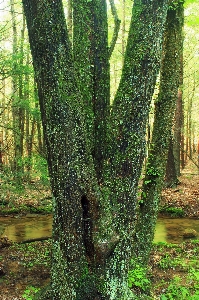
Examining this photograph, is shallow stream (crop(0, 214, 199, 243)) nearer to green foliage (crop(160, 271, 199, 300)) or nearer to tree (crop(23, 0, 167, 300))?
green foliage (crop(160, 271, 199, 300))

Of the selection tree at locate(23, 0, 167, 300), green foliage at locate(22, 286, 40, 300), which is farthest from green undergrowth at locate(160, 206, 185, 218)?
tree at locate(23, 0, 167, 300)

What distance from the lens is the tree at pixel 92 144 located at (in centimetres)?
378

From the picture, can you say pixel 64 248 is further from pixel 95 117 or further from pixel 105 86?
pixel 105 86

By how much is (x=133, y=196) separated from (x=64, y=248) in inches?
42.0

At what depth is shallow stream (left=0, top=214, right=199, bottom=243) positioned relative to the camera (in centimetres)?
1089

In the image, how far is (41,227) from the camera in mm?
12312

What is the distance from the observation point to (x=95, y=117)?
170 inches

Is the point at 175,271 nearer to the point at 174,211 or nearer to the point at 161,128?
the point at 161,128

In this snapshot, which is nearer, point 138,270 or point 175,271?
point 138,270

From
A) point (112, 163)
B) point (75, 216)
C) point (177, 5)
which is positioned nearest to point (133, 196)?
point (112, 163)

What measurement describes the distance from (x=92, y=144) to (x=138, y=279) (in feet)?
8.18

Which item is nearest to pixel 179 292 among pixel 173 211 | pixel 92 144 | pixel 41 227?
pixel 92 144

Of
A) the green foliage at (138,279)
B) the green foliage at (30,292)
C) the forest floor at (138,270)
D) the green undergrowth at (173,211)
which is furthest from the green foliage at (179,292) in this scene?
the green undergrowth at (173,211)

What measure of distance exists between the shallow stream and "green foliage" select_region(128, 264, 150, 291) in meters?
5.05
